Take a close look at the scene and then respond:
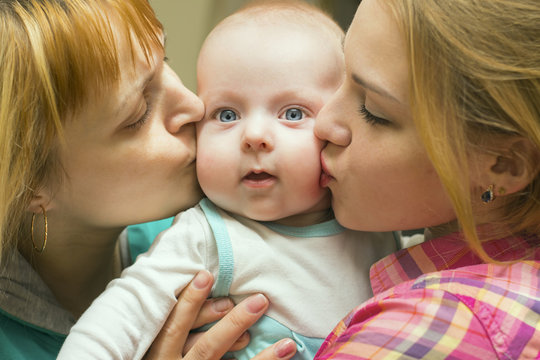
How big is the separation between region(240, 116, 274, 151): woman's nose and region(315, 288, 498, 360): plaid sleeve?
1.28 ft

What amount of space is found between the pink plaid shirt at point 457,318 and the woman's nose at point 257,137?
1.20 feet

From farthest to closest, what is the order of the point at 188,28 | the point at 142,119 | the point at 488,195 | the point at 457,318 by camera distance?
the point at 188,28 → the point at 142,119 → the point at 488,195 → the point at 457,318

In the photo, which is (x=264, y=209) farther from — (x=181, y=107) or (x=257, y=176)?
(x=181, y=107)

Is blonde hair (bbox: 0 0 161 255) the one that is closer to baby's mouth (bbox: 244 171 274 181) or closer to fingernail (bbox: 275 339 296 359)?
baby's mouth (bbox: 244 171 274 181)

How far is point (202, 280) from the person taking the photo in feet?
3.82

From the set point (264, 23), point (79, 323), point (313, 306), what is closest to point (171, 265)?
point (79, 323)

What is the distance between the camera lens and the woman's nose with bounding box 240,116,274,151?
3.79ft

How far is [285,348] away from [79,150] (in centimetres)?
57

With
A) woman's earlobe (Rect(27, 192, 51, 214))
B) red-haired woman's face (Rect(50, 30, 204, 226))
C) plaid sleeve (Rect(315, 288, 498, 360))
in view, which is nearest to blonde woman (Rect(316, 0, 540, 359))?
plaid sleeve (Rect(315, 288, 498, 360))

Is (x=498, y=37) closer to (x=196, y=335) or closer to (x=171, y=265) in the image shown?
(x=171, y=265)

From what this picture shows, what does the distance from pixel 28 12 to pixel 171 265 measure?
55 cm

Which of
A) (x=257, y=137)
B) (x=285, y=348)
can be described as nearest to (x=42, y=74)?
(x=257, y=137)

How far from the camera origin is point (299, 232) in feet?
4.10

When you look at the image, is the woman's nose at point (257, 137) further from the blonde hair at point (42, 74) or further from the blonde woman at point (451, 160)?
the blonde hair at point (42, 74)
